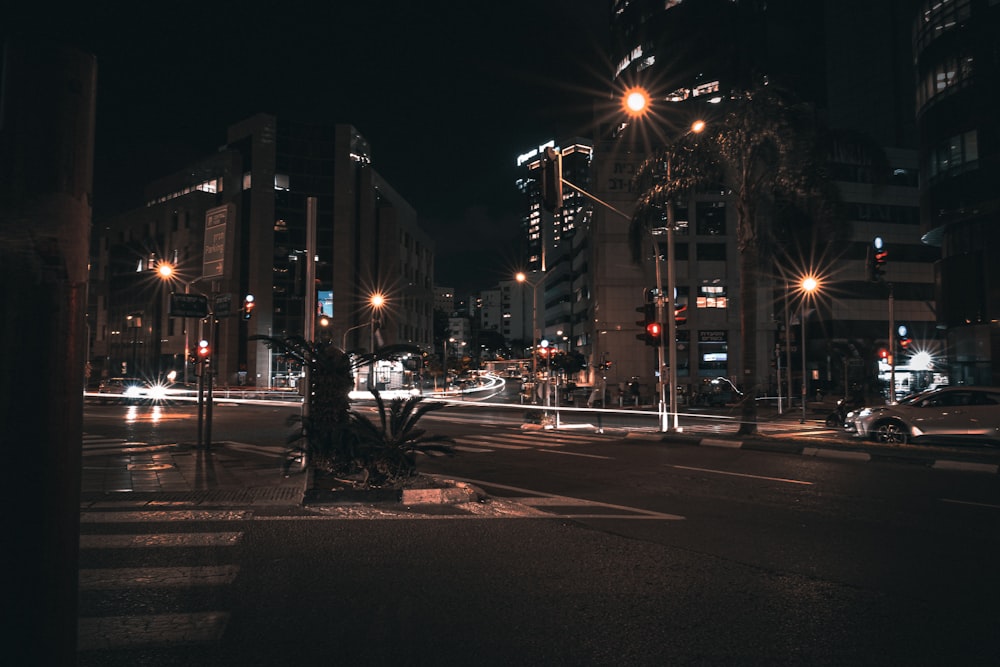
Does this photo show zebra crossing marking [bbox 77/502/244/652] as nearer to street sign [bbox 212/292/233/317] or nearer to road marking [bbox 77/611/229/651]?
road marking [bbox 77/611/229/651]

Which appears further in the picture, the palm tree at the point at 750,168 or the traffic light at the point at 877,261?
the traffic light at the point at 877,261

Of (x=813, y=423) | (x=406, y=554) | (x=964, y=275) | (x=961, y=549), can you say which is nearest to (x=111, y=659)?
(x=406, y=554)

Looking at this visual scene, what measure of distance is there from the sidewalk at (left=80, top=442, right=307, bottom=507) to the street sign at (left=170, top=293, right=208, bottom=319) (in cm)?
320

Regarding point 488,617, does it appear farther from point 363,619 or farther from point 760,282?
point 760,282

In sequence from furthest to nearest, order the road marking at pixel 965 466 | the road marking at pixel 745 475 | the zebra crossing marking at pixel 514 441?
the zebra crossing marking at pixel 514 441 → the road marking at pixel 965 466 → the road marking at pixel 745 475

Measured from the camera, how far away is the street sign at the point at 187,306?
1552cm

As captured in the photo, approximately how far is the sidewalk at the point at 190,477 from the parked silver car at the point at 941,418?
49.4 feet

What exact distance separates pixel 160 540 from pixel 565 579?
4457mm

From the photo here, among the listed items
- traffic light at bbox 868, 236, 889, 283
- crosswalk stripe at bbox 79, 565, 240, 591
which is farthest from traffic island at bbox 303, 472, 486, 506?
traffic light at bbox 868, 236, 889, 283

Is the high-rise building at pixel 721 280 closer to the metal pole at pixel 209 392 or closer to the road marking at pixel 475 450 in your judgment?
the road marking at pixel 475 450

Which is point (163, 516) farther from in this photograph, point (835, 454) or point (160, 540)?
point (835, 454)

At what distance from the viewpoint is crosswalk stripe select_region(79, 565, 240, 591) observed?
18.7 ft

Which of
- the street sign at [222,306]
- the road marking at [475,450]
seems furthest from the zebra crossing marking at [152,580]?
the road marking at [475,450]

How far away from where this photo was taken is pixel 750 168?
70.0 feet
